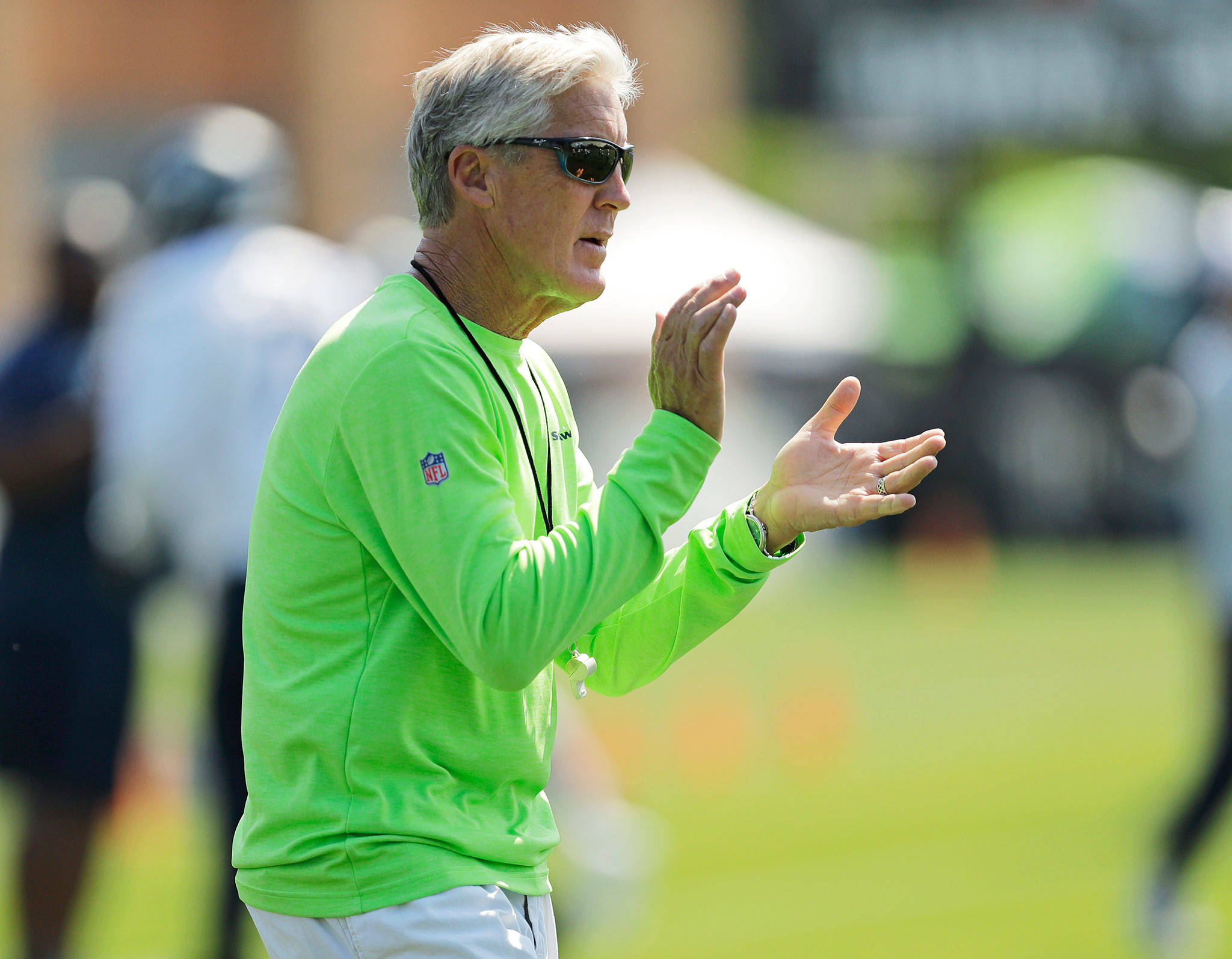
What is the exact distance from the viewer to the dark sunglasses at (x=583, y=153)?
8.84 feet

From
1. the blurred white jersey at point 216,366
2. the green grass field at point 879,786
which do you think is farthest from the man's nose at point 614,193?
the green grass field at point 879,786

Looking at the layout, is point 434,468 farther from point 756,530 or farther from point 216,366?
point 216,366

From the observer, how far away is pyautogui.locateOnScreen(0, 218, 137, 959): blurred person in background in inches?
224

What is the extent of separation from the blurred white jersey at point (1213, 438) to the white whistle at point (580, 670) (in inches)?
192

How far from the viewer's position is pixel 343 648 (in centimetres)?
263

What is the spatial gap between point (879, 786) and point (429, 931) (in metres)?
7.43

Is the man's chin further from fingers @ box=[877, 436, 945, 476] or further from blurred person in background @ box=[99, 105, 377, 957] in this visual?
blurred person in background @ box=[99, 105, 377, 957]

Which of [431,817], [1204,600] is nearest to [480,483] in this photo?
[431,817]

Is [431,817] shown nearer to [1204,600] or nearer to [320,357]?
[320,357]

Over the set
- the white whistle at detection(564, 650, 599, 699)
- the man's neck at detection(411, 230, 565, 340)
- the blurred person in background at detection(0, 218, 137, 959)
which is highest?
the man's neck at detection(411, 230, 565, 340)

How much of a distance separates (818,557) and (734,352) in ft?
8.82

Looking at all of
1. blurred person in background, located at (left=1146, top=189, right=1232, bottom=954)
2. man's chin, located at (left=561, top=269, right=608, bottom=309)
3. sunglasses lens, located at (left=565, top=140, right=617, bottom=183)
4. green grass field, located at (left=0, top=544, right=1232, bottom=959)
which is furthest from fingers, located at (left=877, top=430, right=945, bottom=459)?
blurred person in background, located at (left=1146, top=189, right=1232, bottom=954)

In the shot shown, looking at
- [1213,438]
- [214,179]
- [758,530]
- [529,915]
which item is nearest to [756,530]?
[758,530]

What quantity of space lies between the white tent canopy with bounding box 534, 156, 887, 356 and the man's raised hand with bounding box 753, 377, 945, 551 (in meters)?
17.0
